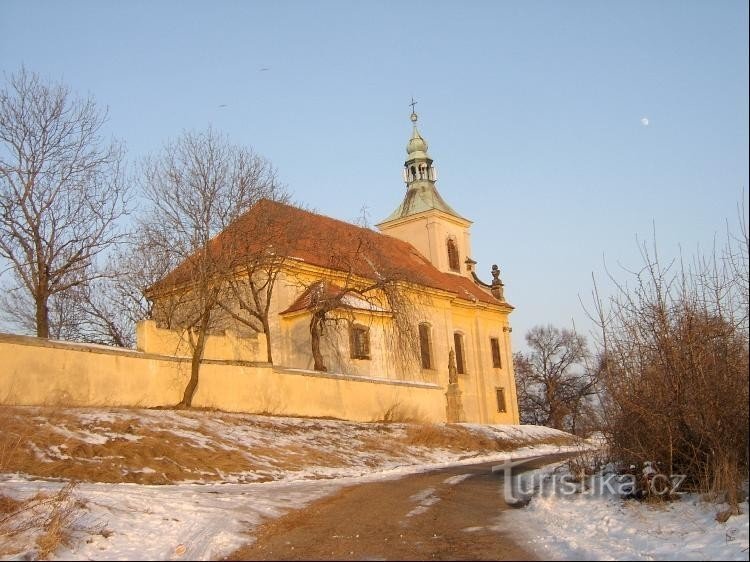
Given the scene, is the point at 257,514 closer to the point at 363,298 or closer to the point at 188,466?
the point at 188,466

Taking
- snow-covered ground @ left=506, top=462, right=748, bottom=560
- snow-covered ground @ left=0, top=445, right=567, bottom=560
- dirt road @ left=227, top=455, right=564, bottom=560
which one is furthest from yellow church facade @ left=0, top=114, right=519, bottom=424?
snow-covered ground @ left=506, top=462, right=748, bottom=560

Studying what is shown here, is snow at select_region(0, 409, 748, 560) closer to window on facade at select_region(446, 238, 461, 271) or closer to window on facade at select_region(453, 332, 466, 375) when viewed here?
window on facade at select_region(453, 332, 466, 375)

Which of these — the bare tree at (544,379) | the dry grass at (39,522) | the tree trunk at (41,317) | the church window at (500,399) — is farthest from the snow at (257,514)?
the bare tree at (544,379)

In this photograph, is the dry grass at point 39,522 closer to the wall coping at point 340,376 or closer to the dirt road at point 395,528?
the dirt road at point 395,528

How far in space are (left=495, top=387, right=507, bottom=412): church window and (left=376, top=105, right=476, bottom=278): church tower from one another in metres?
8.43

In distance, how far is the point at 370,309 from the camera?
33562 mm

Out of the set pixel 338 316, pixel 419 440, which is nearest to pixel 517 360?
pixel 338 316

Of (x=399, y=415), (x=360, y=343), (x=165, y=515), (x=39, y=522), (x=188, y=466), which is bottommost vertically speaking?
(x=165, y=515)

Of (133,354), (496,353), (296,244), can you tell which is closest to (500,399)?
(496,353)

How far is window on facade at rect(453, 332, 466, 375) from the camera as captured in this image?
152 ft

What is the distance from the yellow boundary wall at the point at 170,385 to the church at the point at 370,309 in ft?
1.03

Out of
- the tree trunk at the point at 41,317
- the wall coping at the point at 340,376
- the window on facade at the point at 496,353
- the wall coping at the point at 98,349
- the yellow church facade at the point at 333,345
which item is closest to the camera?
the wall coping at the point at 98,349

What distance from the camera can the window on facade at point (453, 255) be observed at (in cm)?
5256

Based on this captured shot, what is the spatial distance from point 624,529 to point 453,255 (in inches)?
1732
